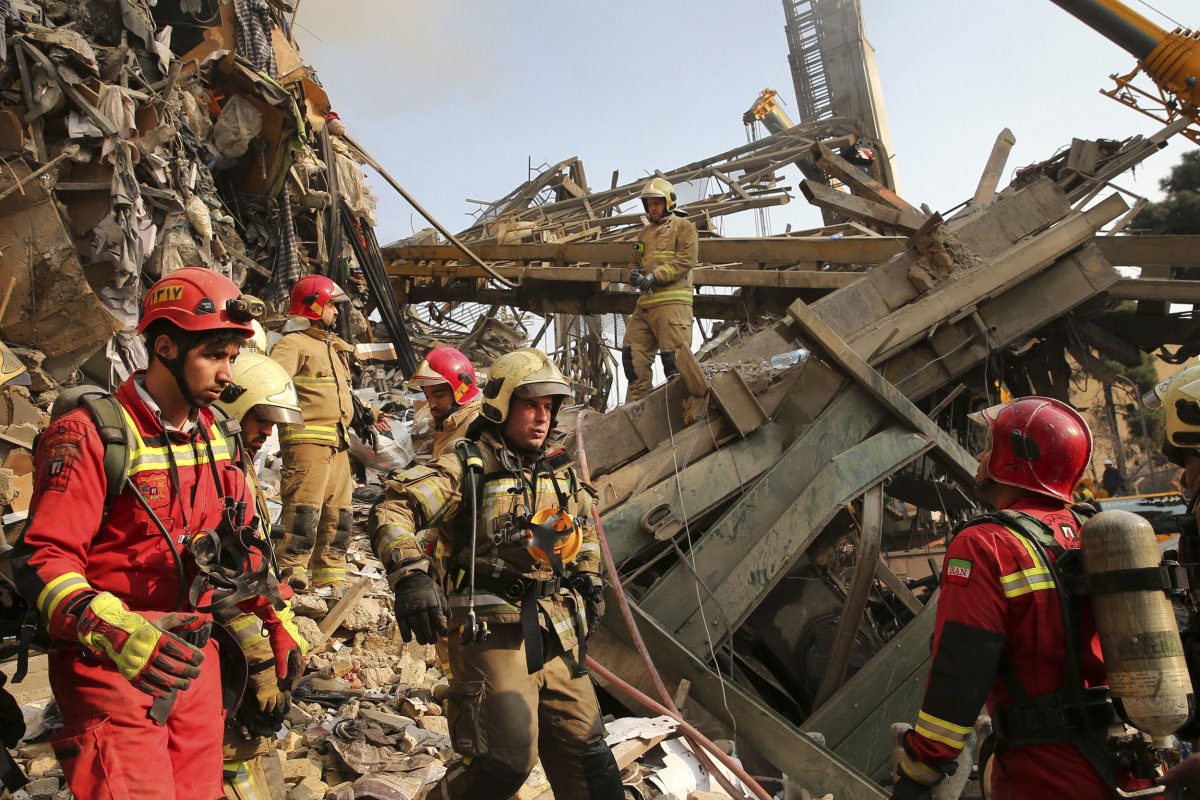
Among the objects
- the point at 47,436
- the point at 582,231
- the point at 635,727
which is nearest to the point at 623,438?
the point at 635,727

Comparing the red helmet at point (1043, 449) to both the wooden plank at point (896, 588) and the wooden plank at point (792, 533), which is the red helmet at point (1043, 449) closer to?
the wooden plank at point (792, 533)

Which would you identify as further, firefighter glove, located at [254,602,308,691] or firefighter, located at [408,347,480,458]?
firefighter, located at [408,347,480,458]

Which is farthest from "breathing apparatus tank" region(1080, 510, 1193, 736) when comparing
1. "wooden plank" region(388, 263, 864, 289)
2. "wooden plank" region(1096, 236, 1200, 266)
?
"wooden plank" region(1096, 236, 1200, 266)

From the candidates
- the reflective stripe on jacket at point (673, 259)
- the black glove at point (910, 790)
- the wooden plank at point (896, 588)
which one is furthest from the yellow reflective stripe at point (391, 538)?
the reflective stripe on jacket at point (673, 259)

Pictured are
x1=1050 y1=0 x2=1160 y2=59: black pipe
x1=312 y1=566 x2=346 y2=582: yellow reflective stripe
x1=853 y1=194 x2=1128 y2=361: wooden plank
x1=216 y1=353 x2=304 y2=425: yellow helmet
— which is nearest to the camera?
x1=216 y1=353 x2=304 y2=425: yellow helmet

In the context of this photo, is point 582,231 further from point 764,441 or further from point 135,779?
point 135,779

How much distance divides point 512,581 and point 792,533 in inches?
107

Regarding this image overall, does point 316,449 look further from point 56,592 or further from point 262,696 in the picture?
point 56,592

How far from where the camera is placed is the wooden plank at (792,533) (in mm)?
5191

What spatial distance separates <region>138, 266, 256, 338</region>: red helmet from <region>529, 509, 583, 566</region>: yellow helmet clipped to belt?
1152 millimetres

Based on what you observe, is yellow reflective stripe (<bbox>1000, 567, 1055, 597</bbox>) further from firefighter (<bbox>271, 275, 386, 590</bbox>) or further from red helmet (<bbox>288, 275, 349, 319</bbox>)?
red helmet (<bbox>288, 275, 349, 319</bbox>)

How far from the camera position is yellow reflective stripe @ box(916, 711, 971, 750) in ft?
7.35

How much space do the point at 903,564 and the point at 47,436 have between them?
30.4 feet

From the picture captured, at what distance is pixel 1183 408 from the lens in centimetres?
295
